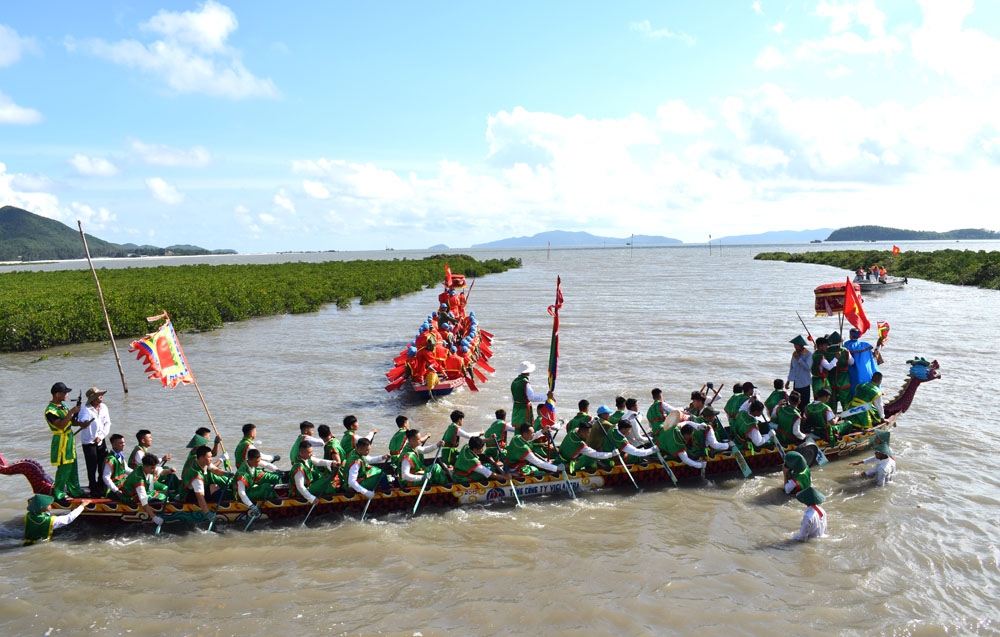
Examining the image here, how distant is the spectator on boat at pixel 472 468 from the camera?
9.49 metres

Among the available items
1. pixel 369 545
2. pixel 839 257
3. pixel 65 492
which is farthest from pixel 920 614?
pixel 839 257

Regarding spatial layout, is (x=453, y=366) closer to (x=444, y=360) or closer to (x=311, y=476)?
(x=444, y=360)

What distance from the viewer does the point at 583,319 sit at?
1215 inches

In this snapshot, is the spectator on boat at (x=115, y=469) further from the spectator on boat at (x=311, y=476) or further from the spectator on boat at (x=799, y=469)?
the spectator on boat at (x=799, y=469)

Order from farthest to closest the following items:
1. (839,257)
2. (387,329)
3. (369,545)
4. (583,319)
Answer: (839,257) → (583,319) → (387,329) → (369,545)

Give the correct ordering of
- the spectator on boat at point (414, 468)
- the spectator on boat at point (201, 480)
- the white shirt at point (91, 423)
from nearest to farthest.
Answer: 1. the spectator on boat at point (201, 480)
2. the white shirt at point (91, 423)
3. the spectator on boat at point (414, 468)

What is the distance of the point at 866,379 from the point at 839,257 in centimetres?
7380

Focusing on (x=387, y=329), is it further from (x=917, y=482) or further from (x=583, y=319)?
(x=917, y=482)

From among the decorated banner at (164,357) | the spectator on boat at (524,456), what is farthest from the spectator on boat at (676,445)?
the decorated banner at (164,357)

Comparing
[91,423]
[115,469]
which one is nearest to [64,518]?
[115,469]

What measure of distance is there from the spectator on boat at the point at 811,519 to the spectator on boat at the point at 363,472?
5996mm

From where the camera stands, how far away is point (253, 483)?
8.93 m

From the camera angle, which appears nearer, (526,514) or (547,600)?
(547,600)

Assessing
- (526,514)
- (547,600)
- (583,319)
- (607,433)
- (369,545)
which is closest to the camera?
(547,600)
